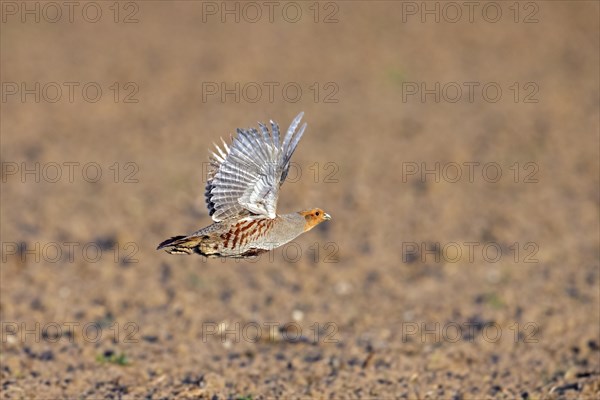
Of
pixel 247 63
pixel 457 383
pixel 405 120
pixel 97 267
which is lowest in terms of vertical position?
pixel 457 383

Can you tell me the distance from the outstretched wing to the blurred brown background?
2.07 meters

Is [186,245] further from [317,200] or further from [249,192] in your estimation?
[317,200]

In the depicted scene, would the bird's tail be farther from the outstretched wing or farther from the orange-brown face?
the orange-brown face

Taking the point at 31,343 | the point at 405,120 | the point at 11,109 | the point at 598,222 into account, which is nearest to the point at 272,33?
the point at 405,120

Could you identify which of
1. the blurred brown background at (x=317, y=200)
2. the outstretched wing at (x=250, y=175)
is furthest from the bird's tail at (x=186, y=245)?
the blurred brown background at (x=317, y=200)

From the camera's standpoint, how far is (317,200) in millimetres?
14359

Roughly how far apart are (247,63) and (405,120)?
12.6 ft

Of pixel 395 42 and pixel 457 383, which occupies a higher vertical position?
pixel 395 42

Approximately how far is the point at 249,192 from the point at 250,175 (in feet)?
0.44

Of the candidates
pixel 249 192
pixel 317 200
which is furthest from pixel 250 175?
pixel 317 200

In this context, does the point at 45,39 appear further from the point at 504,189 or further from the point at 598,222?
the point at 598,222

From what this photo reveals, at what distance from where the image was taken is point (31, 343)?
9805 millimetres

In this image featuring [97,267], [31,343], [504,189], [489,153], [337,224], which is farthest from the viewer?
[489,153]

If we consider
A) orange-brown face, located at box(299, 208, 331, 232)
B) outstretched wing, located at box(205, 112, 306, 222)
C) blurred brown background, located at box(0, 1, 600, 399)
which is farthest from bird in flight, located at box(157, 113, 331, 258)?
blurred brown background, located at box(0, 1, 600, 399)
